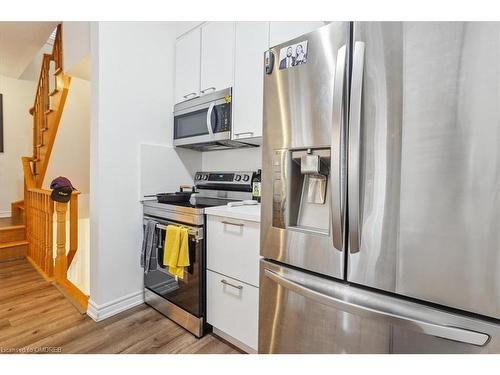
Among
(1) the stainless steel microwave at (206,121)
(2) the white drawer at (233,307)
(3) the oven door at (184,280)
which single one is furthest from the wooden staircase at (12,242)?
(2) the white drawer at (233,307)

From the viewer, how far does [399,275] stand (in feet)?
2.73

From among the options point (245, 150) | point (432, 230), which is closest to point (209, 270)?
point (245, 150)

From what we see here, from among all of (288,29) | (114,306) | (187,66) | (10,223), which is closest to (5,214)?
(10,223)

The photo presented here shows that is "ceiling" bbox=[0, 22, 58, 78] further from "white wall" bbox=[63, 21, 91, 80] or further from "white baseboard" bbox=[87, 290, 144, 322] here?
"white baseboard" bbox=[87, 290, 144, 322]

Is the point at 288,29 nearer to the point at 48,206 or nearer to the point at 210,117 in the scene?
the point at 210,117

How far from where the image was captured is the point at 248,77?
176 centimetres

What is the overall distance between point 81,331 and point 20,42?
146 inches

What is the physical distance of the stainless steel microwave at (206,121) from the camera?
1.90 meters

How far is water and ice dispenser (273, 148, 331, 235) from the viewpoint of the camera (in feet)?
3.48

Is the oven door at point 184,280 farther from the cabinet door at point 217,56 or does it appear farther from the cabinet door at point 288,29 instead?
the cabinet door at point 288,29

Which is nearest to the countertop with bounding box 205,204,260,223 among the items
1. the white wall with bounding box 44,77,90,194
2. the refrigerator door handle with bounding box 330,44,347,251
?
the refrigerator door handle with bounding box 330,44,347,251

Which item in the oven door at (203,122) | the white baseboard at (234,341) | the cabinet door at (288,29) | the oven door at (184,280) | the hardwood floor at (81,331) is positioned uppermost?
the cabinet door at (288,29)

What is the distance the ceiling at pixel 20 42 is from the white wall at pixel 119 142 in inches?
67.4

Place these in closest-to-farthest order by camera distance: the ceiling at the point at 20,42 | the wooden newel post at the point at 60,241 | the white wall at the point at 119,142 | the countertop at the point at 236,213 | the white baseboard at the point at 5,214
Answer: the countertop at the point at 236,213
the white wall at the point at 119,142
the wooden newel post at the point at 60,241
the ceiling at the point at 20,42
the white baseboard at the point at 5,214
